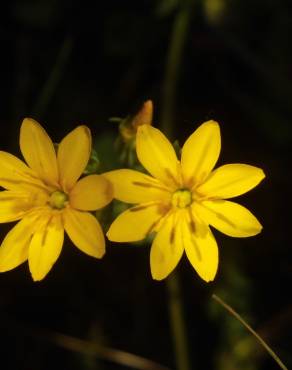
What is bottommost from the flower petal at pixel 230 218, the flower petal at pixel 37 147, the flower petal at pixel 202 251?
the flower petal at pixel 202 251

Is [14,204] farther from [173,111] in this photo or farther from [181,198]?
[173,111]

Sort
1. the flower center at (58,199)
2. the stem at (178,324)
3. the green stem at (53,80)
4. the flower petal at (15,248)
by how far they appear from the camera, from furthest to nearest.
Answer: the green stem at (53,80) → the stem at (178,324) → the flower center at (58,199) → the flower petal at (15,248)

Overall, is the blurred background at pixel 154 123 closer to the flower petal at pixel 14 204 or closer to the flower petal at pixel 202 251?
the flower petal at pixel 14 204

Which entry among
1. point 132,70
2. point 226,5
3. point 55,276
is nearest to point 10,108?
point 132,70

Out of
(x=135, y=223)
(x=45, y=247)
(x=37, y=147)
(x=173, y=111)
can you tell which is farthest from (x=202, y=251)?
(x=173, y=111)

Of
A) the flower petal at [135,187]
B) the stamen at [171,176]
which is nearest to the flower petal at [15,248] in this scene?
the flower petal at [135,187]
